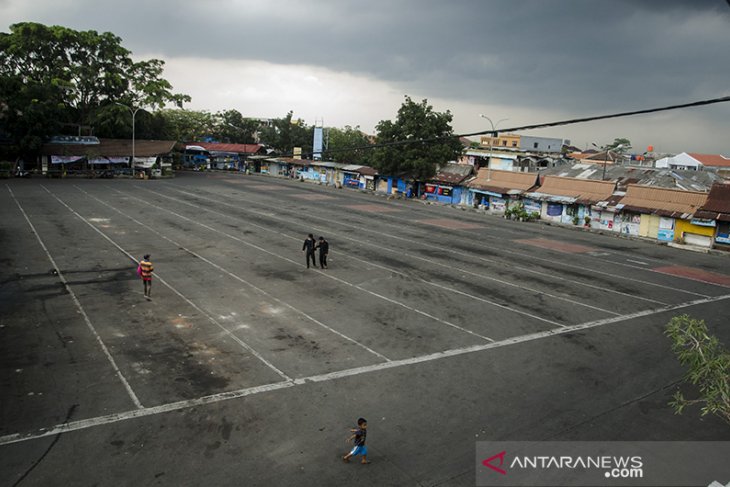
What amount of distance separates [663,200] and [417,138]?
24730 mm

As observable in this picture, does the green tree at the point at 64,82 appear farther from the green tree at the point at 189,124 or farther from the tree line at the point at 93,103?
the green tree at the point at 189,124

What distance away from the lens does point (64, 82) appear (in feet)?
192

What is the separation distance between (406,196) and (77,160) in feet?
132

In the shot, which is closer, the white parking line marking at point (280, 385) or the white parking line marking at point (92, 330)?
the white parking line marking at point (280, 385)

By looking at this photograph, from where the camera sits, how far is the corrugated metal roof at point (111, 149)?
184ft

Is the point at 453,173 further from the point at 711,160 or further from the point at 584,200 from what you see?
the point at 711,160

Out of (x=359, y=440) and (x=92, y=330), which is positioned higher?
(x=359, y=440)

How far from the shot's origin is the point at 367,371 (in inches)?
459

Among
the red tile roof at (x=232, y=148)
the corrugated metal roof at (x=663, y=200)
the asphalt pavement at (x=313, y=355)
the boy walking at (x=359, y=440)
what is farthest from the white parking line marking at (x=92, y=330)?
the red tile roof at (x=232, y=148)

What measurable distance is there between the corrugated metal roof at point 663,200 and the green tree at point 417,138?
19.7m

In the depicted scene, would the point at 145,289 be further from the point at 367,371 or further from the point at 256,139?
the point at 256,139

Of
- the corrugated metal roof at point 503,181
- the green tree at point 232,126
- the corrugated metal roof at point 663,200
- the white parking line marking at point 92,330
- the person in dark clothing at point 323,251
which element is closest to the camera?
the white parking line marking at point 92,330

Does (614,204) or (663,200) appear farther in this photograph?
(614,204)

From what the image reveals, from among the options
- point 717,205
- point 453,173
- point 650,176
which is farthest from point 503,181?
point 717,205
